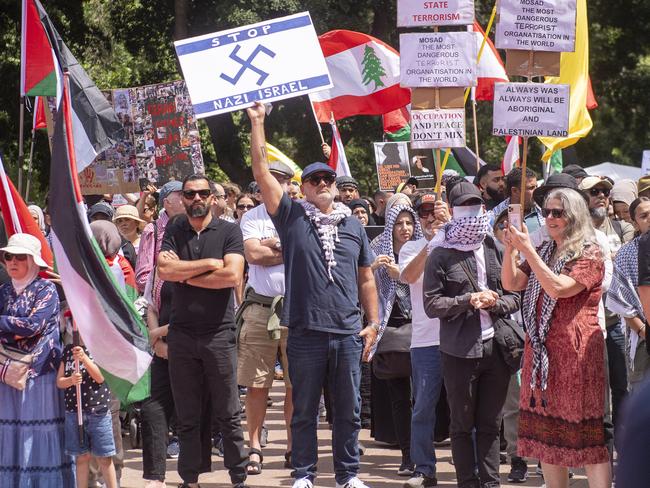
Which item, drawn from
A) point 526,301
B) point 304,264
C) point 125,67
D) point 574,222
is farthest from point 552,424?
point 125,67

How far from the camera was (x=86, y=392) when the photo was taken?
7.10 m

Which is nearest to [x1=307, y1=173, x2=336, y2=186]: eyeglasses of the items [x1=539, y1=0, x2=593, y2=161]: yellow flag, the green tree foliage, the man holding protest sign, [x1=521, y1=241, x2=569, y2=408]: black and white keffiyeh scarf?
the man holding protest sign

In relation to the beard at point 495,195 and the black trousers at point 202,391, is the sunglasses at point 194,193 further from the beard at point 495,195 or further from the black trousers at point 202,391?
the beard at point 495,195

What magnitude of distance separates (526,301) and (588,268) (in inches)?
18.1

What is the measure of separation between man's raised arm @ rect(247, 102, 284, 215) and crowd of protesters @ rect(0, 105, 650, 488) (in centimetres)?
1

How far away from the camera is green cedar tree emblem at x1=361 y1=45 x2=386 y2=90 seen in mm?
14219

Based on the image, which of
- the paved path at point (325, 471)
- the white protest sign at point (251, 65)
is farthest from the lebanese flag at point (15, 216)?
the paved path at point (325, 471)

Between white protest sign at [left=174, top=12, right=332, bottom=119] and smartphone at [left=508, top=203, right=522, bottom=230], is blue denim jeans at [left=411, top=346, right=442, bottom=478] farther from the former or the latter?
white protest sign at [left=174, top=12, right=332, bottom=119]

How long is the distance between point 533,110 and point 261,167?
6.08 feet

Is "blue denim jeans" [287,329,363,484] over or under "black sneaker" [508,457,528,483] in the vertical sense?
over

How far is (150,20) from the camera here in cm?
2745

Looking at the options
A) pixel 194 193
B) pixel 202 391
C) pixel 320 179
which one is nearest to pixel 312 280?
pixel 320 179

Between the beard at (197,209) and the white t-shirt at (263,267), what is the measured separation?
106 cm

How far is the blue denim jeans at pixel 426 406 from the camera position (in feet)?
26.2
